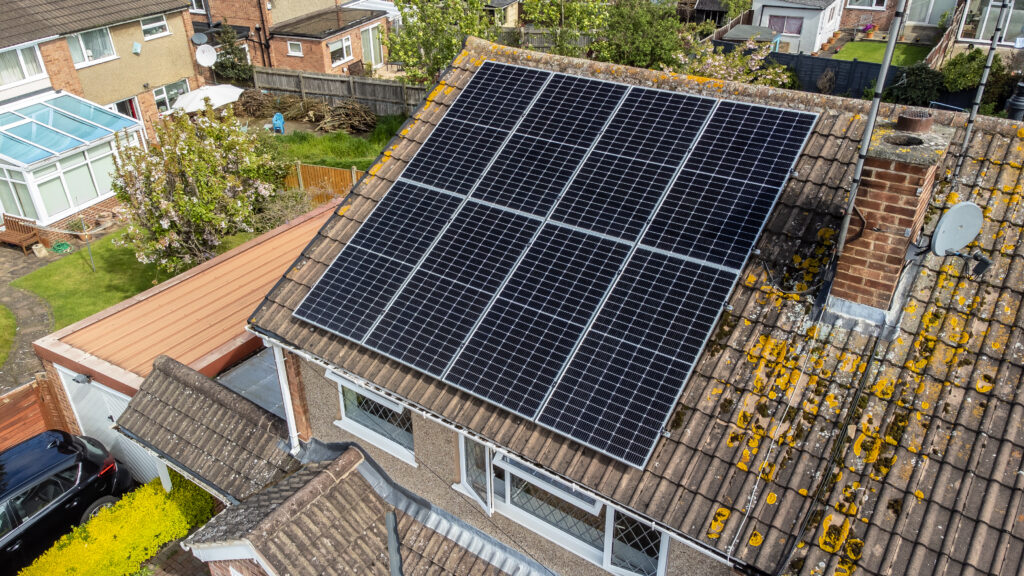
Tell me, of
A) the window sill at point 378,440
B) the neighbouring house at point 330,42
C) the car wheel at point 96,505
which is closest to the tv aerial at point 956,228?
the window sill at point 378,440

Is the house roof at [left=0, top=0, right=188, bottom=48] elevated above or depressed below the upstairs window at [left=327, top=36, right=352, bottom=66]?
above

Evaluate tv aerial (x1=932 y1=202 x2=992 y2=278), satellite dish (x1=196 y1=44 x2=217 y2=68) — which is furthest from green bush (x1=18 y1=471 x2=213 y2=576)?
satellite dish (x1=196 y1=44 x2=217 y2=68)

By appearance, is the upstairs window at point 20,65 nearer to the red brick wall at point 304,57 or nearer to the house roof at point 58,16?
the house roof at point 58,16

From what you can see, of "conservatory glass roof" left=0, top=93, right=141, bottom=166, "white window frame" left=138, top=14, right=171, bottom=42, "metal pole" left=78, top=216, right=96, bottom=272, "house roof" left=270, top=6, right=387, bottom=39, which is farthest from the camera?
"house roof" left=270, top=6, right=387, bottom=39

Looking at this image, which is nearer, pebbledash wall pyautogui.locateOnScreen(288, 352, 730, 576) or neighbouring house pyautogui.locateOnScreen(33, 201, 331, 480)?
pebbledash wall pyautogui.locateOnScreen(288, 352, 730, 576)

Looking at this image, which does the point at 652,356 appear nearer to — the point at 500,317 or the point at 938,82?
the point at 500,317

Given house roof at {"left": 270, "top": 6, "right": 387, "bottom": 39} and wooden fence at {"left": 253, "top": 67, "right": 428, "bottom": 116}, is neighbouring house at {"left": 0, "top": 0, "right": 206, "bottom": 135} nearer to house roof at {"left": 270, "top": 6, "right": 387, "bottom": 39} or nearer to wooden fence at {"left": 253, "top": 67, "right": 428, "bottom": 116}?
wooden fence at {"left": 253, "top": 67, "right": 428, "bottom": 116}
